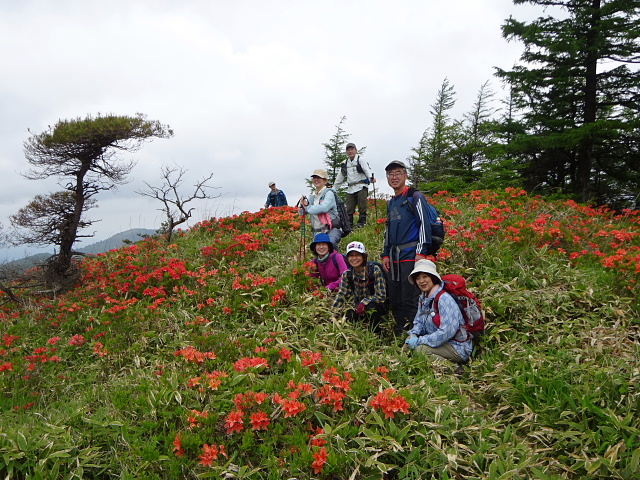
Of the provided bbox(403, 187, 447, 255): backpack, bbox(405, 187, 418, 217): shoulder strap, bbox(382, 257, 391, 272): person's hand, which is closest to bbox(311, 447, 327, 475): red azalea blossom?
bbox(403, 187, 447, 255): backpack

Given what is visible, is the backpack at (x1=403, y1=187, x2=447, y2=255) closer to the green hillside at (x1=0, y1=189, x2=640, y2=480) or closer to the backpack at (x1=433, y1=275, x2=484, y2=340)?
the backpack at (x1=433, y1=275, x2=484, y2=340)

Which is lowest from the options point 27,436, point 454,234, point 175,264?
point 27,436

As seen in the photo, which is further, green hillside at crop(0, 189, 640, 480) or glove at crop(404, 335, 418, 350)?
glove at crop(404, 335, 418, 350)

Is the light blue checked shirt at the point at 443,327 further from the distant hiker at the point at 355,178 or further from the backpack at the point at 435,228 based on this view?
the distant hiker at the point at 355,178

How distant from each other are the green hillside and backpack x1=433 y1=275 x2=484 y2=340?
1.18 feet

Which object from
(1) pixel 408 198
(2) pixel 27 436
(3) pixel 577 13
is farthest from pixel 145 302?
(3) pixel 577 13

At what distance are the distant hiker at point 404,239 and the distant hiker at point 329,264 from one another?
0.94 metres

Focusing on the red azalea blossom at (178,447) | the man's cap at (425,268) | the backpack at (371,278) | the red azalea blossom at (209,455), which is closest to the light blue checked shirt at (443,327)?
the man's cap at (425,268)

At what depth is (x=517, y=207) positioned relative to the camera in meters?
8.68

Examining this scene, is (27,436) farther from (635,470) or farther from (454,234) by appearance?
(454,234)

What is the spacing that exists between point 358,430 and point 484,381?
1.84 m

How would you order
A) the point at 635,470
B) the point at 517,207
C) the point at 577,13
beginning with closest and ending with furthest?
1. the point at 635,470
2. the point at 517,207
3. the point at 577,13

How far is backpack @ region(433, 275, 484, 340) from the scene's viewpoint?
4.23 metres

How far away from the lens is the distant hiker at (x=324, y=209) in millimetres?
6660
